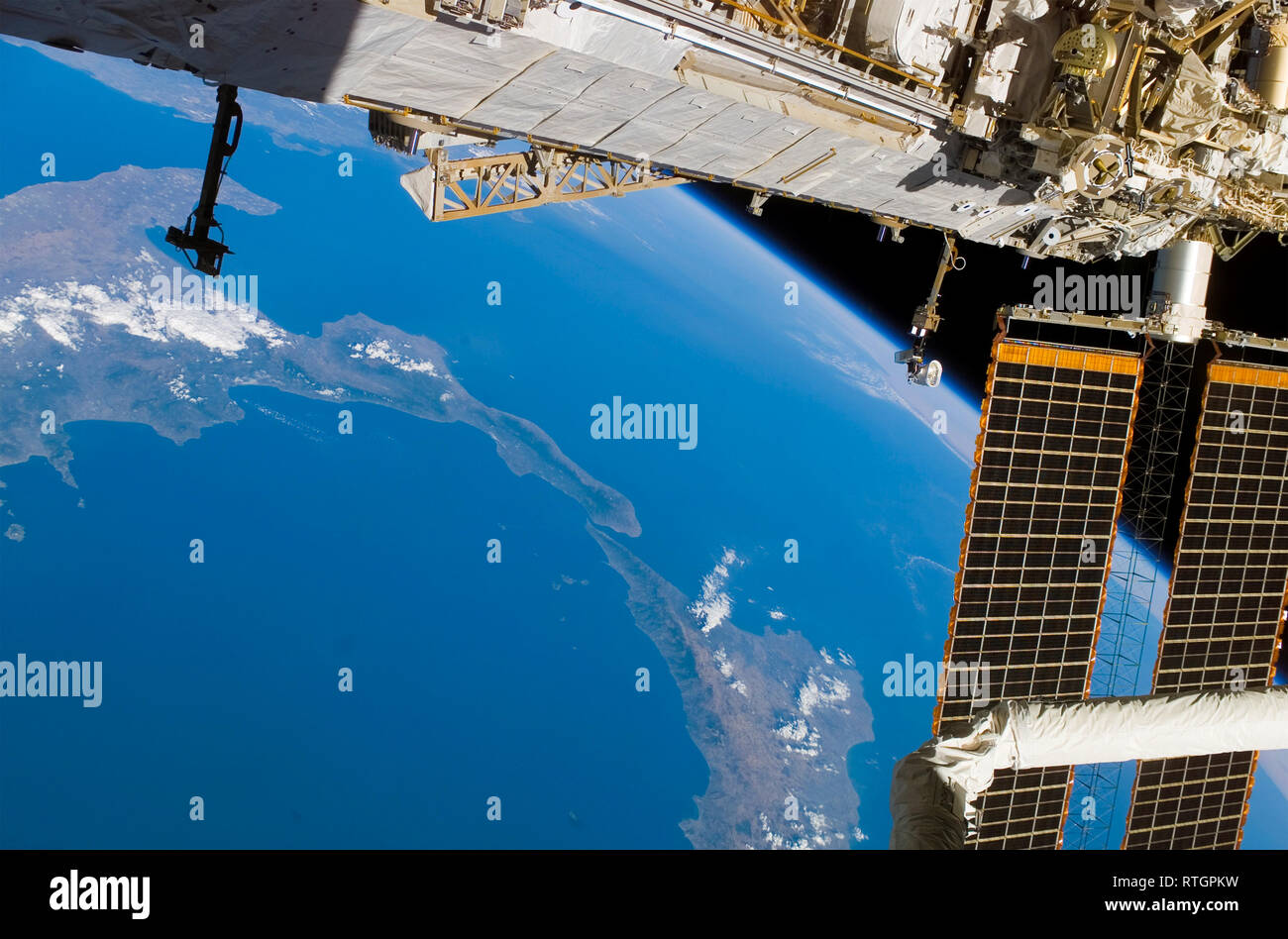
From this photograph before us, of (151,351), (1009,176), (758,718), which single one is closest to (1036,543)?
(1009,176)

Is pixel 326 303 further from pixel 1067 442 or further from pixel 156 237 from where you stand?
pixel 1067 442

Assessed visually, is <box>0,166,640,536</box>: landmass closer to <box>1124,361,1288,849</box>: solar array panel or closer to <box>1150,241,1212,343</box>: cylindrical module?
<box>1124,361,1288,849</box>: solar array panel

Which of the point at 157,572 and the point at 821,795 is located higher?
the point at 157,572

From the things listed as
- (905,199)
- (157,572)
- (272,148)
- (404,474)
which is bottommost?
(157,572)

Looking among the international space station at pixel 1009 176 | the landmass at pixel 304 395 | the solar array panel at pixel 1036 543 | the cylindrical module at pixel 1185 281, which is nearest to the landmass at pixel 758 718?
the landmass at pixel 304 395

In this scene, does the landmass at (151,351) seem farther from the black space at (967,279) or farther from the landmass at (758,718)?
the black space at (967,279)
